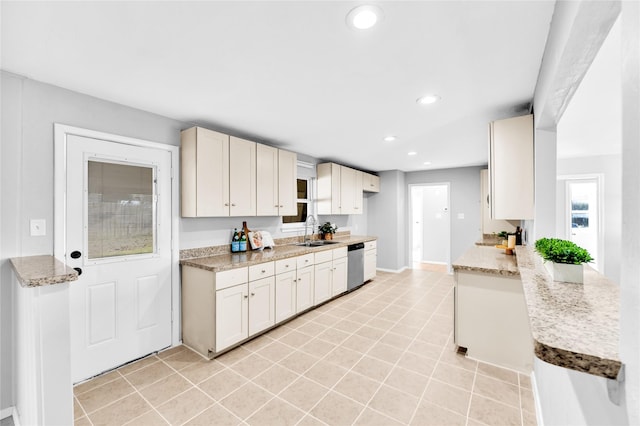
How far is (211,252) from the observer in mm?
3166

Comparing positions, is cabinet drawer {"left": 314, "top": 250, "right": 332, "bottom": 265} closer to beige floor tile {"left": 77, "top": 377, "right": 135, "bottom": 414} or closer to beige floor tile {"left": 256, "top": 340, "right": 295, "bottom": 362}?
beige floor tile {"left": 256, "top": 340, "right": 295, "bottom": 362}

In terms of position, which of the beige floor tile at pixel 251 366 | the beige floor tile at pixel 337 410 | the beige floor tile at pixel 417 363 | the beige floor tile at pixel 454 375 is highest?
the beige floor tile at pixel 417 363

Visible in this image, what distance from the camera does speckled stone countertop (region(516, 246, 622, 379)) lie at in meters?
0.57

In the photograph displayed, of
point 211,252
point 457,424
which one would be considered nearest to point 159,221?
point 211,252

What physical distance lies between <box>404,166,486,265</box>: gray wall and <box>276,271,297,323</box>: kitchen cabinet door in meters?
4.05

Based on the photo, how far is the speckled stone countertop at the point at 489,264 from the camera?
93.5 inches

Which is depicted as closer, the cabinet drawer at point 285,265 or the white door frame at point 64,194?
the white door frame at point 64,194

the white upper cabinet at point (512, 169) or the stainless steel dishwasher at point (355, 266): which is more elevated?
the white upper cabinet at point (512, 169)

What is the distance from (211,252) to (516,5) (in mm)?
3205

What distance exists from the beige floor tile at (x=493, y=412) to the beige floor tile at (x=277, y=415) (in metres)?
1.18

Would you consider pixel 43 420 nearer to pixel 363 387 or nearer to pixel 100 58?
pixel 363 387

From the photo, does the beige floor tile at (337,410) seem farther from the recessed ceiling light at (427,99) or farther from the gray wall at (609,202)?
the gray wall at (609,202)

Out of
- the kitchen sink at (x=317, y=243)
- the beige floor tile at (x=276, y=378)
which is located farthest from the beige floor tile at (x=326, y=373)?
the kitchen sink at (x=317, y=243)

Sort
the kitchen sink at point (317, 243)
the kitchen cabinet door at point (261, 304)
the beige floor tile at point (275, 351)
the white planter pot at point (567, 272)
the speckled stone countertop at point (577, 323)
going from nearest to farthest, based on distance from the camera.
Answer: the speckled stone countertop at point (577, 323) → the white planter pot at point (567, 272) → the beige floor tile at point (275, 351) → the kitchen cabinet door at point (261, 304) → the kitchen sink at point (317, 243)
